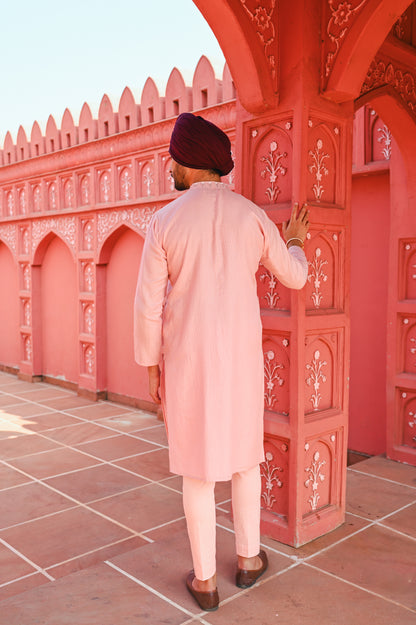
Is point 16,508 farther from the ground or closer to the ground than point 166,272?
closer to the ground

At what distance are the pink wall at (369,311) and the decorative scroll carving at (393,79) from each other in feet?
2.69

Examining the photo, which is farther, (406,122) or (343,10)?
(406,122)

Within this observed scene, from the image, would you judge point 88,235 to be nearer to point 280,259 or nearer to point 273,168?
point 273,168

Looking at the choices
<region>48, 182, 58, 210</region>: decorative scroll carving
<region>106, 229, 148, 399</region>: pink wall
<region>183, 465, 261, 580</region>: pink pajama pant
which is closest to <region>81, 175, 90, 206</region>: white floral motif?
<region>48, 182, 58, 210</region>: decorative scroll carving

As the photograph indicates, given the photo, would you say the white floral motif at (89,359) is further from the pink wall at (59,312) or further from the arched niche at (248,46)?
the arched niche at (248,46)

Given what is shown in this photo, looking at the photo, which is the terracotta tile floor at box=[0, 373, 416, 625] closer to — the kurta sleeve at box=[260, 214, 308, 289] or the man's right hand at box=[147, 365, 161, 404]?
the man's right hand at box=[147, 365, 161, 404]

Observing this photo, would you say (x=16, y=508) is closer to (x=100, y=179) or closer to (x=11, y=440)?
(x=11, y=440)

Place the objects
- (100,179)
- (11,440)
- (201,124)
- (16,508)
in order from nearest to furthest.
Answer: (201,124) < (16,508) < (11,440) < (100,179)

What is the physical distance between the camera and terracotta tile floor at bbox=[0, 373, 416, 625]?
2258 millimetres

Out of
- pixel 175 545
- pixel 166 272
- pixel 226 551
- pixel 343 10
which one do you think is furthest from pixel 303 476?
pixel 343 10

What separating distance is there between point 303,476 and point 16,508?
6.12ft

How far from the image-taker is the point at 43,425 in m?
5.62

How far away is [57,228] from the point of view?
23.9ft

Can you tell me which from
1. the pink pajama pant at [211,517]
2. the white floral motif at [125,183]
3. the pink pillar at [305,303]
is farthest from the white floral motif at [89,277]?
the pink pajama pant at [211,517]
